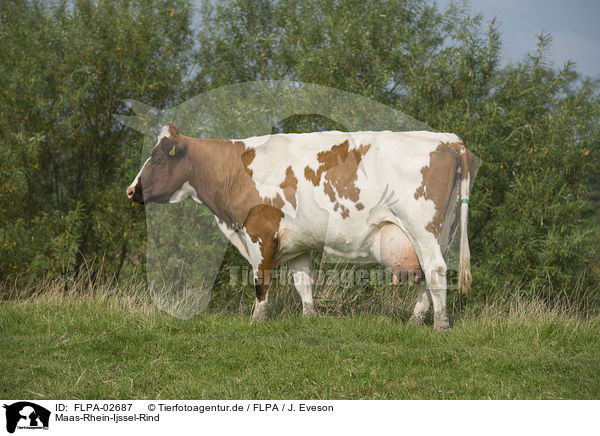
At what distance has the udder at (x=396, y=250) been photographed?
623cm

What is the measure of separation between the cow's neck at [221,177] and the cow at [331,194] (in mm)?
13

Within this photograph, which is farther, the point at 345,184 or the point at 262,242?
the point at 262,242

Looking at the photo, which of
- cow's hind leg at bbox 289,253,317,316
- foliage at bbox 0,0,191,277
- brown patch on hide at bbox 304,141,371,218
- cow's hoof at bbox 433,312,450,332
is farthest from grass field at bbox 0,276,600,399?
foliage at bbox 0,0,191,277

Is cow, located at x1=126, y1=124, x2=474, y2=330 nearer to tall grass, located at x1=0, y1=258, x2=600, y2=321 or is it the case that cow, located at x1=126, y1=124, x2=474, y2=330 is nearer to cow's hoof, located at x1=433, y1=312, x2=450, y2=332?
cow's hoof, located at x1=433, y1=312, x2=450, y2=332

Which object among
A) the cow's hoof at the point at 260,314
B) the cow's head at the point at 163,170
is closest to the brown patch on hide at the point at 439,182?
the cow's hoof at the point at 260,314

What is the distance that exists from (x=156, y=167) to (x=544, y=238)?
6.38 meters

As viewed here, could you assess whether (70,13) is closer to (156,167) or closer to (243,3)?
(243,3)

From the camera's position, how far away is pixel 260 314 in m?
6.75

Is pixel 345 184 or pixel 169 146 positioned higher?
pixel 169 146

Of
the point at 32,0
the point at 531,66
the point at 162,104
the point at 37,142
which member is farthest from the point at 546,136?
the point at 32,0

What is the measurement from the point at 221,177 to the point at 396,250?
237cm

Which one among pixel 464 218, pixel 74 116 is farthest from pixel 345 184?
pixel 74 116

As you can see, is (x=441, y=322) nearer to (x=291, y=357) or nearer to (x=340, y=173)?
(x=291, y=357)
